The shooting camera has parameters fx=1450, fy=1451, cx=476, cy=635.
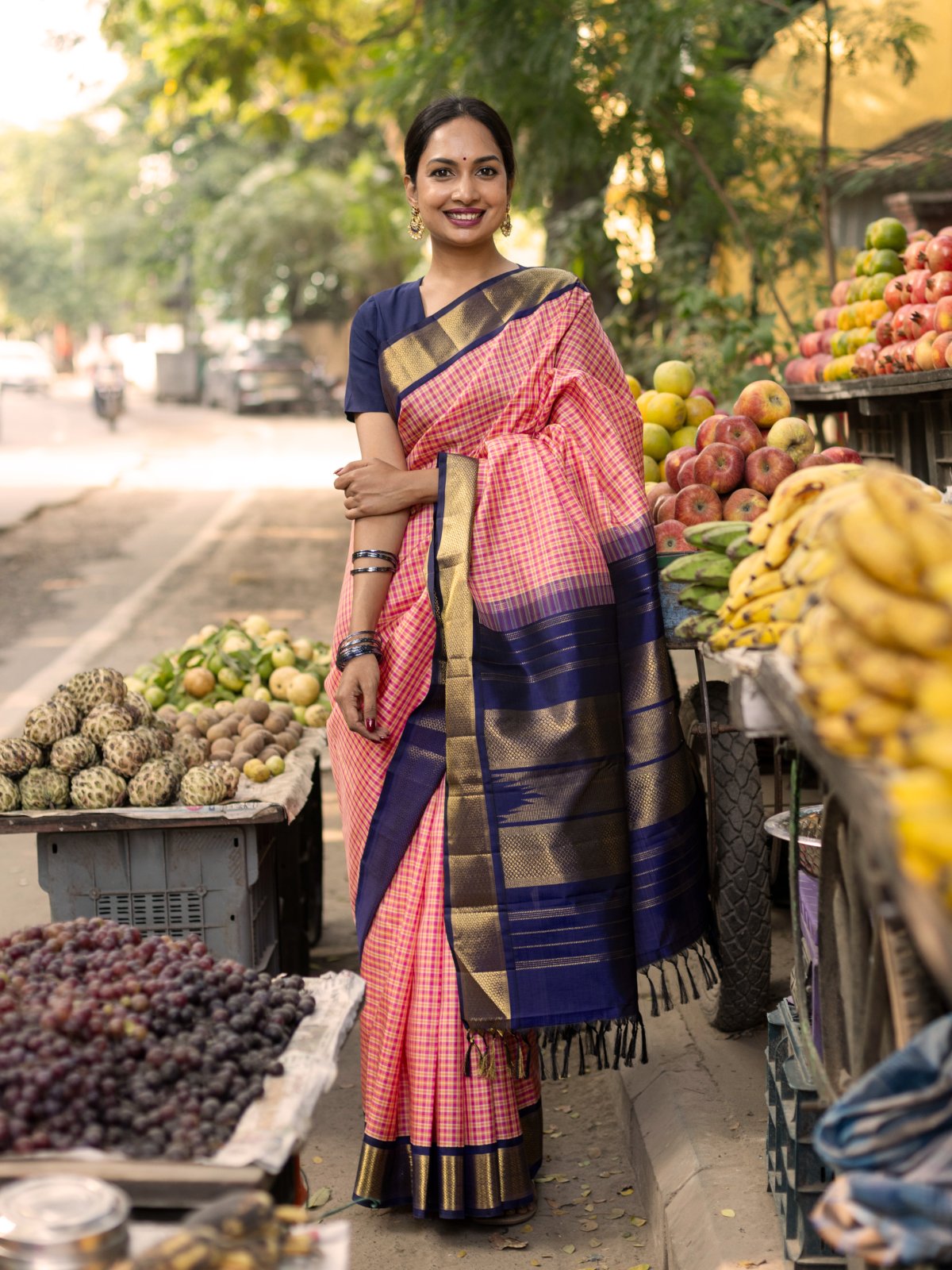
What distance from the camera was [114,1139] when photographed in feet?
6.63

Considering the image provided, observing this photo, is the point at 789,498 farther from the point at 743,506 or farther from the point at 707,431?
the point at 707,431

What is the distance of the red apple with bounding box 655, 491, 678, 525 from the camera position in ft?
11.2

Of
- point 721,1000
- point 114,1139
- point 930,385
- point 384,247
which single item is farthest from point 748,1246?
point 384,247

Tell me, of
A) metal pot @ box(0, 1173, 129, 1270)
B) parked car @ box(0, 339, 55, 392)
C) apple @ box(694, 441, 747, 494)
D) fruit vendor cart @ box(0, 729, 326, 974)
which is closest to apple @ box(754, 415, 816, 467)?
apple @ box(694, 441, 747, 494)

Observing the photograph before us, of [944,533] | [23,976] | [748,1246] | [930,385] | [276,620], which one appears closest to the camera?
[944,533]

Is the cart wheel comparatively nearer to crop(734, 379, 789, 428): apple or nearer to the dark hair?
crop(734, 379, 789, 428): apple

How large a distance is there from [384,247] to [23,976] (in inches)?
1062

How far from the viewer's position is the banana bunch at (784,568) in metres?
2.15

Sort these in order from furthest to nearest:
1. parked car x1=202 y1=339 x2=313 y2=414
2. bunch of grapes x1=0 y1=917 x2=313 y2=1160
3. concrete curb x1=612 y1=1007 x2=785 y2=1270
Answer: parked car x1=202 y1=339 x2=313 y2=414, concrete curb x1=612 y1=1007 x2=785 y2=1270, bunch of grapes x1=0 y1=917 x2=313 y2=1160

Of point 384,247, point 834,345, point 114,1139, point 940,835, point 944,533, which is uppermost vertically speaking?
point 384,247

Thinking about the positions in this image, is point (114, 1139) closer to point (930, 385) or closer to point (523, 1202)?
point (523, 1202)

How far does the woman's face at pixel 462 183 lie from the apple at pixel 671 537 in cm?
→ 76

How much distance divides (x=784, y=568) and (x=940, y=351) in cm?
235

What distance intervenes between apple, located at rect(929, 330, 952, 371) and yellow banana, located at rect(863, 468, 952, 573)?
8.66 feet
